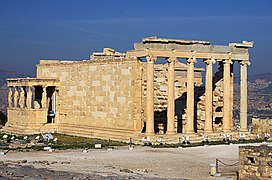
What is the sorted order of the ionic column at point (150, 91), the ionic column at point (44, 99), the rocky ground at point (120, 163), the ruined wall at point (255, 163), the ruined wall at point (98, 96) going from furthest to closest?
the ionic column at point (44, 99), the ruined wall at point (98, 96), the ionic column at point (150, 91), the rocky ground at point (120, 163), the ruined wall at point (255, 163)

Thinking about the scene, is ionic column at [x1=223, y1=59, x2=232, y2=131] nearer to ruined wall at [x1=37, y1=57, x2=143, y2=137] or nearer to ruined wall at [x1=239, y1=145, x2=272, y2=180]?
ruined wall at [x1=37, y1=57, x2=143, y2=137]

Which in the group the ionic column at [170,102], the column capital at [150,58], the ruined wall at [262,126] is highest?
the column capital at [150,58]

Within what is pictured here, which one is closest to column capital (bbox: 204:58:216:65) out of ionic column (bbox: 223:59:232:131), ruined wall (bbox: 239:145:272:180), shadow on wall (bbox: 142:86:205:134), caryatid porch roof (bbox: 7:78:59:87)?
ionic column (bbox: 223:59:232:131)

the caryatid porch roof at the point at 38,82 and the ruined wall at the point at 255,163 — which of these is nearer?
the ruined wall at the point at 255,163

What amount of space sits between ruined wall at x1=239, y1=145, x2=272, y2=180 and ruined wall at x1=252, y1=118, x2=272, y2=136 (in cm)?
2050

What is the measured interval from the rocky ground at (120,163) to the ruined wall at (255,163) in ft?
4.10

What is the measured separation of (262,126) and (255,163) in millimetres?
21718

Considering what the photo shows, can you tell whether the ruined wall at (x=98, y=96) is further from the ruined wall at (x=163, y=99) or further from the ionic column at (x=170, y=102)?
the ruined wall at (x=163, y=99)

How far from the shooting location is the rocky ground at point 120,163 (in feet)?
83.1

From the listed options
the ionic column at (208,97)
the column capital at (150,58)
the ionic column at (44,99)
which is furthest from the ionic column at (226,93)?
the ionic column at (44,99)

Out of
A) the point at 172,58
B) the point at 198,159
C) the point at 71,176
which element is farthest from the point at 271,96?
the point at 71,176

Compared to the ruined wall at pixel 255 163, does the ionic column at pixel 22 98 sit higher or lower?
higher

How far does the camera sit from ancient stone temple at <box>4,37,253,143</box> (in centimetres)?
3978

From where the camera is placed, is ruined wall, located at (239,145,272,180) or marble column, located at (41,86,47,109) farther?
marble column, located at (41,86,47,109)
